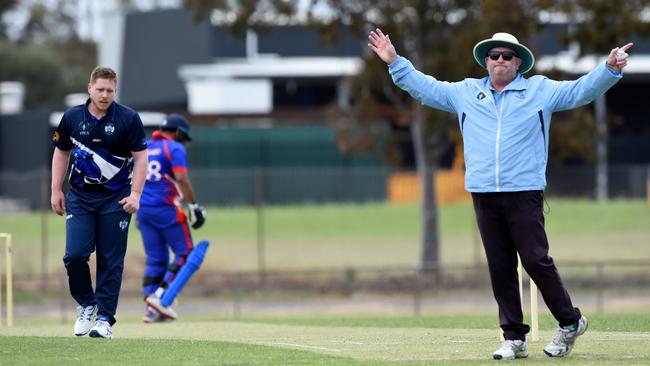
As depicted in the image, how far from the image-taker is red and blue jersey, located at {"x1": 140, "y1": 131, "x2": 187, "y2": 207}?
50.0 ft

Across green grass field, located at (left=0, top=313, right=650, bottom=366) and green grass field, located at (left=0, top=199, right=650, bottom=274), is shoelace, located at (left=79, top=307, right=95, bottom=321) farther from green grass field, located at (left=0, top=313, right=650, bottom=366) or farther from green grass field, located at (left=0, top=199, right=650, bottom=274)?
green grass field, located at (left=0, top=199, right=650, bottom=274)

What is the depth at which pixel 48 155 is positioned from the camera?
42.0 m

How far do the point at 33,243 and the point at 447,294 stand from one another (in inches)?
400

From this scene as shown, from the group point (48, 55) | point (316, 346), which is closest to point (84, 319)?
point (316, 346)

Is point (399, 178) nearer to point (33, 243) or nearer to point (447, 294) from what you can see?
point (33, 243)

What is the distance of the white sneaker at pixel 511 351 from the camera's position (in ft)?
30.2

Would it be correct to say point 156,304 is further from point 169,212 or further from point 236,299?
point 236,299

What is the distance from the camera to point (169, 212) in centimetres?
1542

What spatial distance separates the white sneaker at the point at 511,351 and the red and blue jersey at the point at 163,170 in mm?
6471

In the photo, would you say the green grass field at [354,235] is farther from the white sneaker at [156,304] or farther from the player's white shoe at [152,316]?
the white sneaker at [156,304]

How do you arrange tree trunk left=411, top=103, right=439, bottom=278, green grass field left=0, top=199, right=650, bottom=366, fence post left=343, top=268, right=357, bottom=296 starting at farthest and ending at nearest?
1. tree trunk left=411, top=103, right=439, bottom=278
2. fence post left=343, top=268, right=357, bottom=296
3. green grass field left=0, top=199, right=650, bottom=366

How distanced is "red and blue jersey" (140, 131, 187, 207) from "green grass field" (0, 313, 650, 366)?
2.47m

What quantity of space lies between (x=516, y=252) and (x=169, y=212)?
21.5 ft

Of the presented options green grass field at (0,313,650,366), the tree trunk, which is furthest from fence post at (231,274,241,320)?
green grass field at (0,313,650,366)
